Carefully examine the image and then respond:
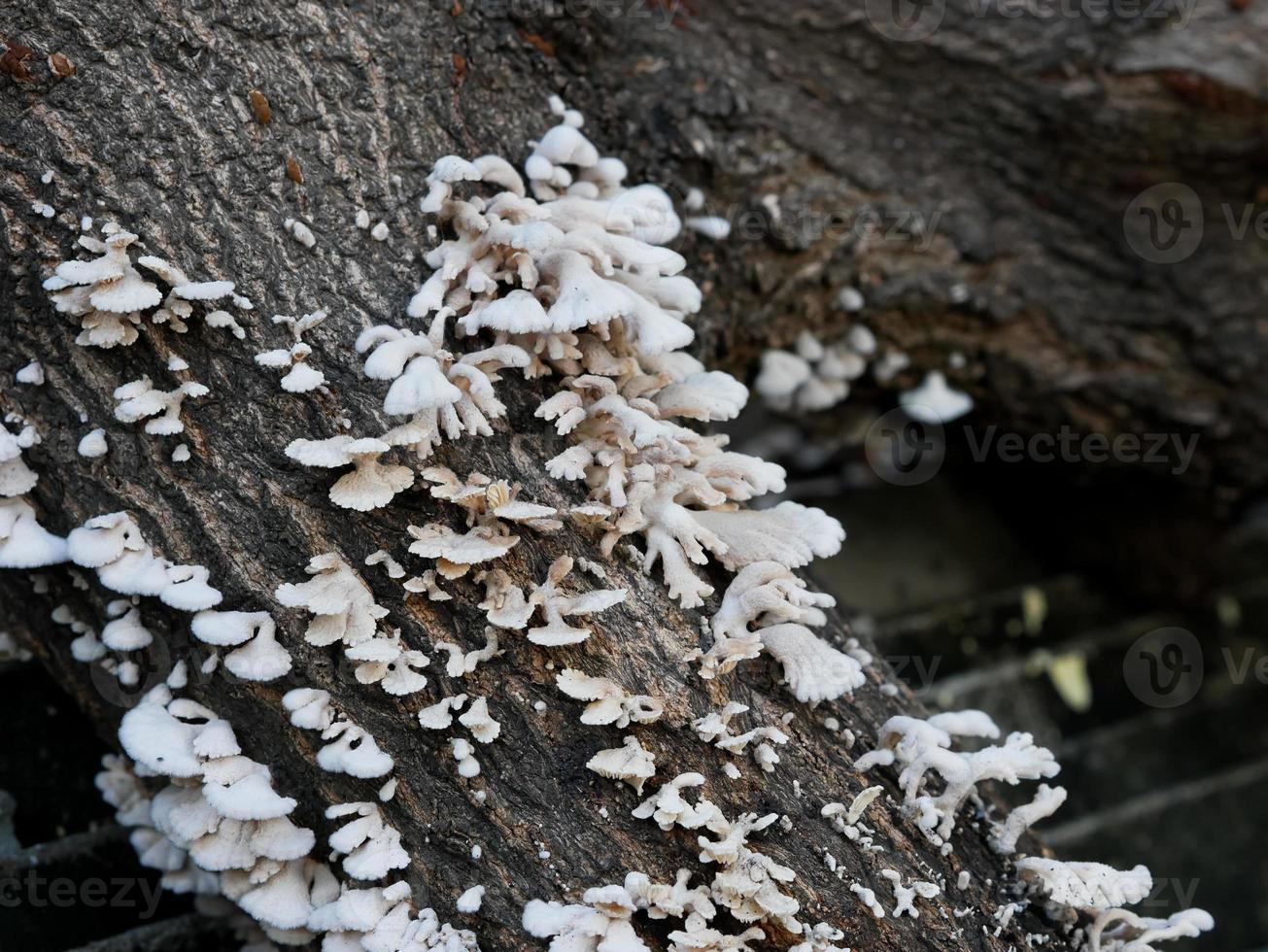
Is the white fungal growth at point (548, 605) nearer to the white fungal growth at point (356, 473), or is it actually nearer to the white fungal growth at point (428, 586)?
the white fungal growth at point (428, 586)

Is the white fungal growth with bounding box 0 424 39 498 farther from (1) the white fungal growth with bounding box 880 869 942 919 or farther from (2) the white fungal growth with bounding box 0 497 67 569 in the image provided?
(1) the white fungal growth with bounding box 880 869 942 919

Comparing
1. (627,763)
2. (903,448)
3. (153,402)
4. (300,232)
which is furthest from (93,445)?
(903,448)

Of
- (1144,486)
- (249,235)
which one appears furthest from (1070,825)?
(249,235)

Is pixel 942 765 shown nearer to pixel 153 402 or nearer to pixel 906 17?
pixel 153 402

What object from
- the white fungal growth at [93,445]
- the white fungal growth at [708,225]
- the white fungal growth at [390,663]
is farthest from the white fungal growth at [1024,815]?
the white fungal growth at [93,445]

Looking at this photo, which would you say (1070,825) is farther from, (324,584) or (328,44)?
(328,44)

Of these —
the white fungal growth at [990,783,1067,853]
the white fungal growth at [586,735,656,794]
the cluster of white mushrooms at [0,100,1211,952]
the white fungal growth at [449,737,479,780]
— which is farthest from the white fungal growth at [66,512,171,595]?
the white fungal growth at [990,783,1067,853]
